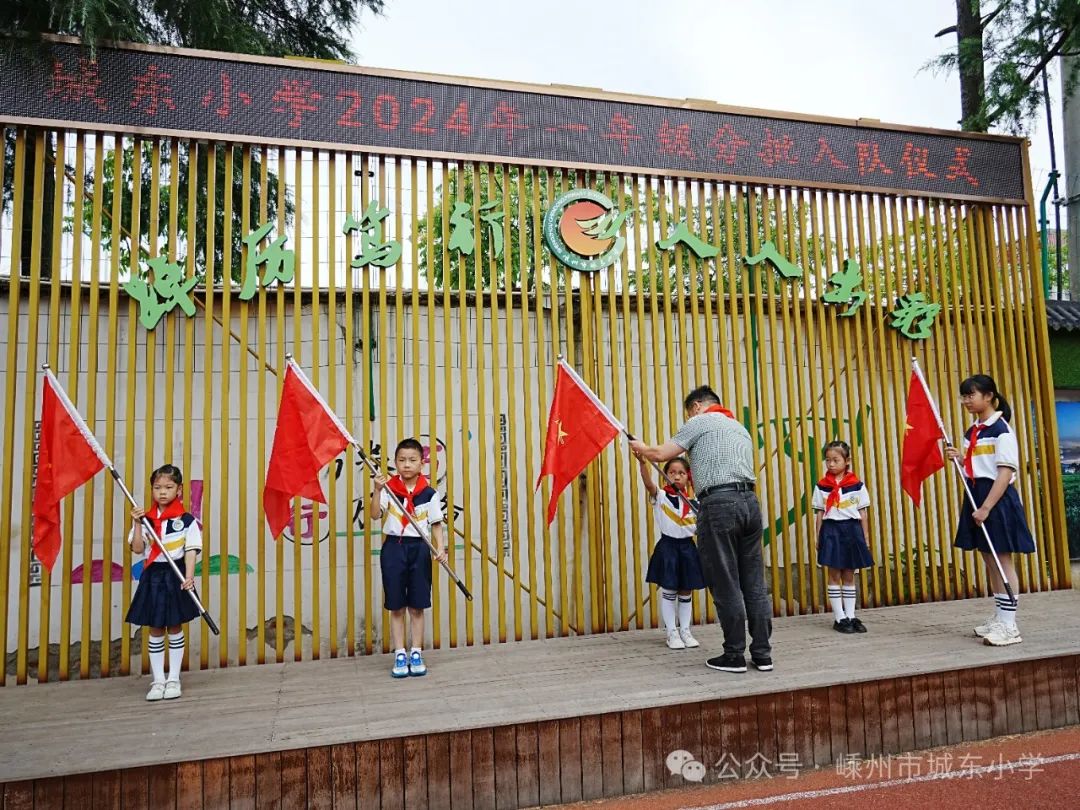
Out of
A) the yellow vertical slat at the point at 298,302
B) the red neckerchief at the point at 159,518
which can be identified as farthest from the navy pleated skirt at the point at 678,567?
the red neckerchief at the point at 159,518

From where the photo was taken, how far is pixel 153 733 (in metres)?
3.41

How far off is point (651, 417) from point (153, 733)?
4.03 m

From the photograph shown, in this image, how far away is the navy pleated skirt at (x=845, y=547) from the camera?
16.8 feet

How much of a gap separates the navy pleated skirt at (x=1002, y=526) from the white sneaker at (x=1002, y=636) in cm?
46

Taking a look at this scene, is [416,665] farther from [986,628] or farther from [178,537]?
[986,628]

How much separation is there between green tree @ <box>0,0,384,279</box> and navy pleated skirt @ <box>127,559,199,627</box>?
2.43 m

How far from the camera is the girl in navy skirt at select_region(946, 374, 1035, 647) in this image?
4.65 meters

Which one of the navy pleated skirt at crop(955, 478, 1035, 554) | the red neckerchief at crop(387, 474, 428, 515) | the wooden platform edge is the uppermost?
the red neckerchief at crop(387, 474, 428, 515)

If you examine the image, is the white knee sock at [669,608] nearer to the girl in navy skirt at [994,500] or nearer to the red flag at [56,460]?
the girl in navy skirt at [994,500]

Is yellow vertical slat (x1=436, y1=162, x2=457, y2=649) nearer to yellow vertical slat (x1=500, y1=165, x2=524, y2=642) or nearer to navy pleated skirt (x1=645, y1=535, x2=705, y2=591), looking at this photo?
yellow vertical slat (x1=500, y1=165, x2=524, y2=642)

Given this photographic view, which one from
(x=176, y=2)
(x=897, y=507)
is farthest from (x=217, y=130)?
(x=897, y=507)

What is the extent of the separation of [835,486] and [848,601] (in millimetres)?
793

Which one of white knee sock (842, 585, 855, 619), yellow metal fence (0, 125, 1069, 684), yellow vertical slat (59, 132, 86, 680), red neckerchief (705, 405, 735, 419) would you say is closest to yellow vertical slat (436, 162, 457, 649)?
yellow metal fence (0, 125, 1069, 684)

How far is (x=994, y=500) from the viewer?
4.68m
